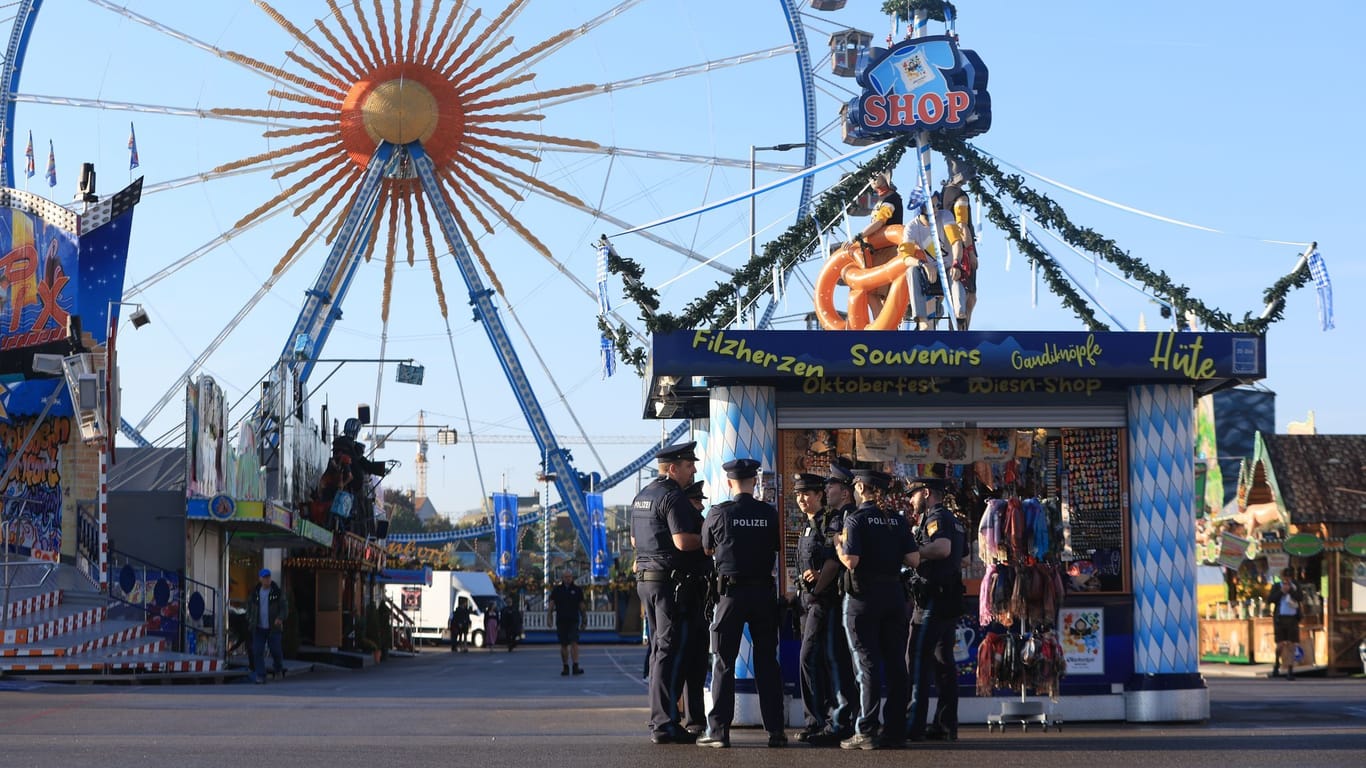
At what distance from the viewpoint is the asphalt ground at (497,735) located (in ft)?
37.1

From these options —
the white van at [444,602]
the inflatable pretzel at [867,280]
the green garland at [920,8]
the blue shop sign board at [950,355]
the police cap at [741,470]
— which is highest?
the green garland at [920,8]

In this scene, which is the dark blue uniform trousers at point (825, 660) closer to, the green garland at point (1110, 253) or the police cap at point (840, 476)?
the police cap at point (840, 476)

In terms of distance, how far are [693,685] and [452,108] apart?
2668cm

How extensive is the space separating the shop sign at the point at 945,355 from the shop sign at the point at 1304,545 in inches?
486

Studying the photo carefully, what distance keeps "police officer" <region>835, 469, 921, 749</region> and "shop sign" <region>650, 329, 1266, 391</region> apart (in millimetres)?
2481

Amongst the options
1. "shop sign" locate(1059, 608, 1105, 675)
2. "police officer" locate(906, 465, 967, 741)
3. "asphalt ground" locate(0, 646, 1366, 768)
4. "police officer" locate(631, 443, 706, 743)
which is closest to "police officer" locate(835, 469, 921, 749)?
"asphalt ground" locate(0, 646, 1366, 768)

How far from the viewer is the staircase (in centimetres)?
2406

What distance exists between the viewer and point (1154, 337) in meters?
15.1

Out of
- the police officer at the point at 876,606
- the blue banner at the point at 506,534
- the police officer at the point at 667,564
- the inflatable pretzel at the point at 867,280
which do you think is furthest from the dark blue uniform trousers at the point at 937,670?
the blue banner at the point at 506,534

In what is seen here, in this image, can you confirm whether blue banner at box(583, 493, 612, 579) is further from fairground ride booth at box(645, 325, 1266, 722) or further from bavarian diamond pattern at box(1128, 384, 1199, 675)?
bavarian diamond pattern at box(1128, 384, 1199, 675)

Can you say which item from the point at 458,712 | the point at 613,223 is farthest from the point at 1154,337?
the point at 613,223

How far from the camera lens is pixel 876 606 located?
12477mm

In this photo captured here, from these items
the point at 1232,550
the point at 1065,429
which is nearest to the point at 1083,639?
the point at 1065,429

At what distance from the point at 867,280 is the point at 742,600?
6157mm
